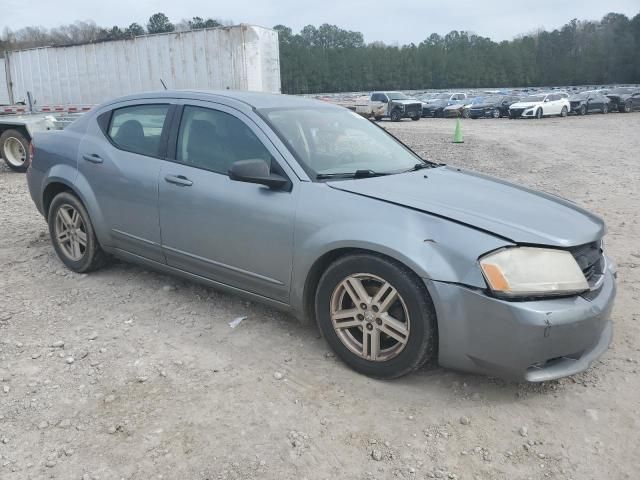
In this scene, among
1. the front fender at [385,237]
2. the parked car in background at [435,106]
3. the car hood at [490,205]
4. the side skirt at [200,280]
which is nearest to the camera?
the front fender at [385,237]

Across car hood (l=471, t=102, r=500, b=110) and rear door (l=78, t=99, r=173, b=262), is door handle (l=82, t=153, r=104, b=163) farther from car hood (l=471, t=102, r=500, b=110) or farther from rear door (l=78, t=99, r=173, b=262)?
car hood (l=471, t=102, r=500, b=110)

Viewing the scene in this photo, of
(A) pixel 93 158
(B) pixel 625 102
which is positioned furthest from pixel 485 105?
(A) pixel 93 158

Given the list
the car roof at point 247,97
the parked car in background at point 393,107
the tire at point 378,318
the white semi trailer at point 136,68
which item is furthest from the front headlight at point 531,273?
the parked car in background at point 393,107

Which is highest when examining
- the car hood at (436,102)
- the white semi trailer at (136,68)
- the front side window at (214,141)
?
the white semi trailer at (136,68)

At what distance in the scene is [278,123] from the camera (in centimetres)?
370

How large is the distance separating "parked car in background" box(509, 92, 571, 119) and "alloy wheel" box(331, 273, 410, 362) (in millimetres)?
32633

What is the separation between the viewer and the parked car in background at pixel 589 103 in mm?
35938

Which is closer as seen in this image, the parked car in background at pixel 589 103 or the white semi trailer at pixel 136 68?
the white semi trailer at pixel 136 68

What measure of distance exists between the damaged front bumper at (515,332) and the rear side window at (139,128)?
2.44 m

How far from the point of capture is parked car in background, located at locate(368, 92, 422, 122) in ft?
106

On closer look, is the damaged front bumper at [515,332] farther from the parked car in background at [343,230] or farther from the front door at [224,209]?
the front door at [224,209]

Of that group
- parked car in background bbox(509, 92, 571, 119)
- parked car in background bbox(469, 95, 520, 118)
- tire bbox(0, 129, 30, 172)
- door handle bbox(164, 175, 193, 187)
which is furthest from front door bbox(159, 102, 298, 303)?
parked car in background bbox(469, 95, 520, 118)

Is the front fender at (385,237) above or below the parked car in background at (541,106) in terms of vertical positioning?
below

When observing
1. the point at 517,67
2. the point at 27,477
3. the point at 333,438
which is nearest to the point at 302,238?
the point at 333,438
